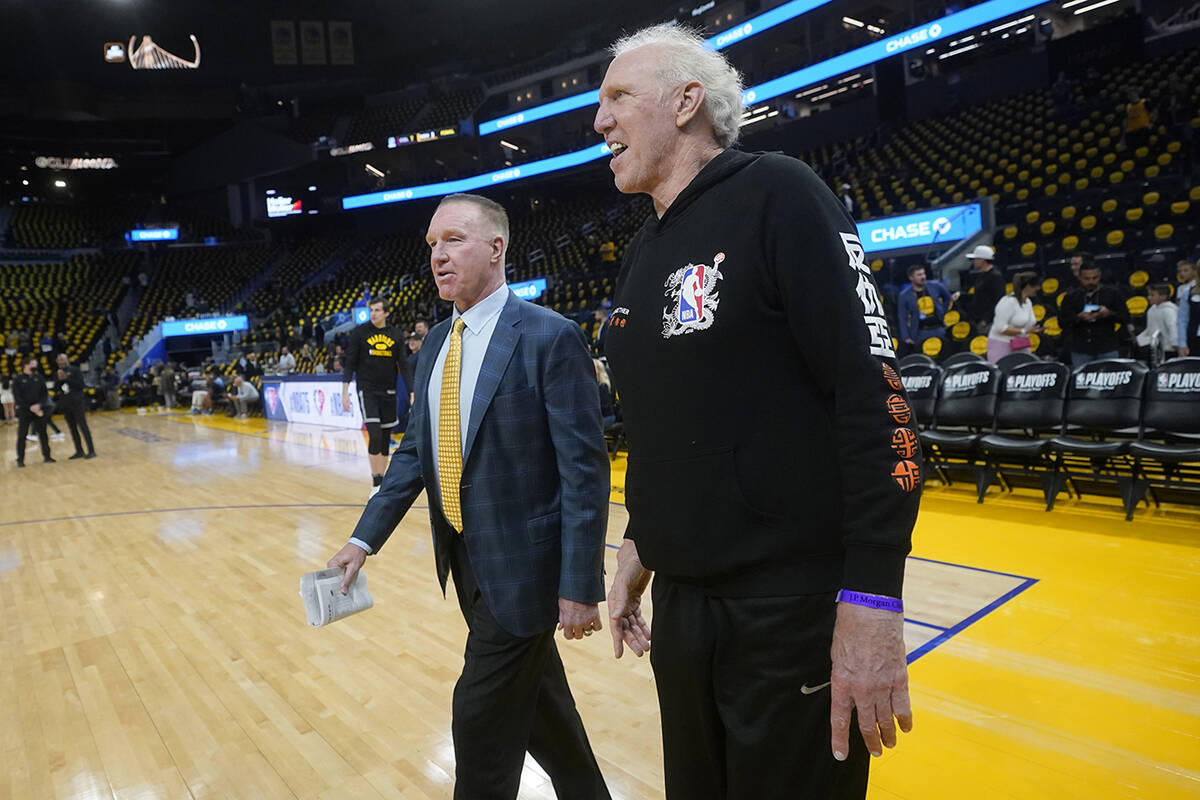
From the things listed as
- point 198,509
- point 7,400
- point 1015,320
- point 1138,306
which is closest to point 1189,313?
point 1015,320

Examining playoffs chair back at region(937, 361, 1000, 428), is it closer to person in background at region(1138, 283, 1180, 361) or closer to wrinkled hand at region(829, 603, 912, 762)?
person in background at region(1138, 283, 1180, 361)

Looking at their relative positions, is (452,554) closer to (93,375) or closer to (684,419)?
(684,419)

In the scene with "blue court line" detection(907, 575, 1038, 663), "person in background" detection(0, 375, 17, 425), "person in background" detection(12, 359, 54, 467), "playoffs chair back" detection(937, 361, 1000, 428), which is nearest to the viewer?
"blue court line" detection(907, 575, 1038, 663)

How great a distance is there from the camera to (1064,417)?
4.92 metres

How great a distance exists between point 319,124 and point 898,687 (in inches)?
1376

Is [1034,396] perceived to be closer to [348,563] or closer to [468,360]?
[468,360]

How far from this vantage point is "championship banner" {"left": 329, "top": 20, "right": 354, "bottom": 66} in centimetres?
2766

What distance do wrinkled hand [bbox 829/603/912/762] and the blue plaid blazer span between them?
74cm

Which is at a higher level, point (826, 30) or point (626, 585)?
point (826, 30)

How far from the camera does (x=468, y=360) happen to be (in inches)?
69.4

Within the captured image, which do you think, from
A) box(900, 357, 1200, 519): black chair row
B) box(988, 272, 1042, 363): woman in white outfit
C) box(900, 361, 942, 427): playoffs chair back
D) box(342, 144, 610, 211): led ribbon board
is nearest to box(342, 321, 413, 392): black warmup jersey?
box(900, 361, 942, 427): playoffs chair back

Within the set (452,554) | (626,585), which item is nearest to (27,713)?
(452,554)

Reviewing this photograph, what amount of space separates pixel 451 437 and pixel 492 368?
0.20 metres

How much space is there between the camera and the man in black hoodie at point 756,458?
36.2 inches
